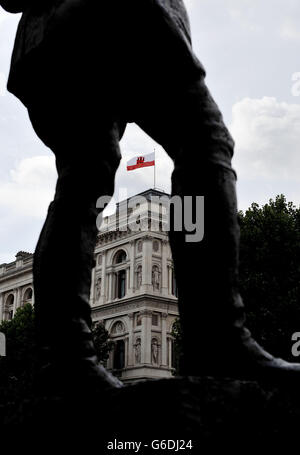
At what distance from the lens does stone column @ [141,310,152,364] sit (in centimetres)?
3881

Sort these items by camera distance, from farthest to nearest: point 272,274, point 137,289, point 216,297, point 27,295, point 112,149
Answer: point 27,295 → point 137,289 → point 272,274 → point 112,149 → point 216,297

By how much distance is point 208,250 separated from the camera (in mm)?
1830

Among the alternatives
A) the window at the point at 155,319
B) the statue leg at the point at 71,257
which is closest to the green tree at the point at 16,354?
the window at the point at 155,319

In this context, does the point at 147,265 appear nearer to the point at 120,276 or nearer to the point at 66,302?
the point at 120,276

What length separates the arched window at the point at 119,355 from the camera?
40344mm

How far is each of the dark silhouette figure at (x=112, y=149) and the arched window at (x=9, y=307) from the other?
1988 inches

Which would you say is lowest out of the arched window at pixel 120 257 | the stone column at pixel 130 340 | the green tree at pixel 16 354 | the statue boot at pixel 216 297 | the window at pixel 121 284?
the statue boot at pixel 216 297

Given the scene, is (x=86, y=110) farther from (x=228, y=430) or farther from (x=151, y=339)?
(x=151, y=339)

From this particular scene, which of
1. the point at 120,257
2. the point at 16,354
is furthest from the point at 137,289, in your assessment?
the point at 16,354

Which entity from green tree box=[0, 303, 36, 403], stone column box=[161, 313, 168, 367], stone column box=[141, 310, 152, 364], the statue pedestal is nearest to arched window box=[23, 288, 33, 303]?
stone column box=[141, 310, 152, 364]

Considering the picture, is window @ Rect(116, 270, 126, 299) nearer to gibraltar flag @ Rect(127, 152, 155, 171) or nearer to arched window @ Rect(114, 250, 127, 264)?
arched window @ Rect(114, 250, 127, 264)

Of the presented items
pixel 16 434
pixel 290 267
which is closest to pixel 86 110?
pixel 16 434

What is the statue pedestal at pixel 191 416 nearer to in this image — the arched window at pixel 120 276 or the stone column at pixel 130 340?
the stone column at pixel 130 340

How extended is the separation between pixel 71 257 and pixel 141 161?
4281 cm
